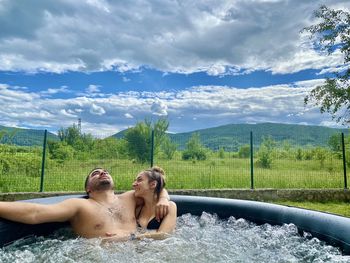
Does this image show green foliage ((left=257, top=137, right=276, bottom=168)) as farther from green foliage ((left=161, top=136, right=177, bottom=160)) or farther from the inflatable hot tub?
the inflatable hot tub

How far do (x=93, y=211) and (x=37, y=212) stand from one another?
459 millimetres

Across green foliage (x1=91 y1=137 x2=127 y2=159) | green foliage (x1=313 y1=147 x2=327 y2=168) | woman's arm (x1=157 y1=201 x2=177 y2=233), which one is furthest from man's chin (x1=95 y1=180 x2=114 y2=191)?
green foliage (x1=313 y1=147 x2=327 y2=168)

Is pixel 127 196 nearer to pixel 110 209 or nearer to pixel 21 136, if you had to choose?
pixel 110 209

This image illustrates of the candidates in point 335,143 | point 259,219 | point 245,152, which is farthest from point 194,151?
point 259,219

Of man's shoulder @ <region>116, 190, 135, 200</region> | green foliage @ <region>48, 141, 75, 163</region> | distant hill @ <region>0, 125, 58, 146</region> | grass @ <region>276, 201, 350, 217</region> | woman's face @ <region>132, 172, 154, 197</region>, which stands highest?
distant hill @ <region>0, 125, 58, 146</region>

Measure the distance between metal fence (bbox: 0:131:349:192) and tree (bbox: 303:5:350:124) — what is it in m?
1.88

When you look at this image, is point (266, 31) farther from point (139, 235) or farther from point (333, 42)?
point (139, 235)

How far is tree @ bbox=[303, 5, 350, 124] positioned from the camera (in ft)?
32.7

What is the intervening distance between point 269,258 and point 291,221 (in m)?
0.91

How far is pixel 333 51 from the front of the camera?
10.2 metres

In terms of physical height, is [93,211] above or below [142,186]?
below

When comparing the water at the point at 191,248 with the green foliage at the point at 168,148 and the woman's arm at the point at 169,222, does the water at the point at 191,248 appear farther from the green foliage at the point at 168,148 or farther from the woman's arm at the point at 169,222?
the green foliage at the point at 168,148

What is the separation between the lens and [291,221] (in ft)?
11.4

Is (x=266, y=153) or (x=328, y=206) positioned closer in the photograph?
(x=328, y=206)
